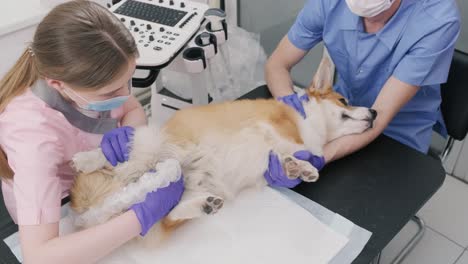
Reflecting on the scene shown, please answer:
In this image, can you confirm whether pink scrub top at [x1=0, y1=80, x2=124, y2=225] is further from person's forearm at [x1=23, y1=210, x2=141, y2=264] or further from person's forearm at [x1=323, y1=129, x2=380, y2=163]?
person's forearm at [x1=323, y1=129, x2=380, y2=163]

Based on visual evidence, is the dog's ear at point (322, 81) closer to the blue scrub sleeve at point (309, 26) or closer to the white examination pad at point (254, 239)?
the blue scrub sleeve at point (309, 26)

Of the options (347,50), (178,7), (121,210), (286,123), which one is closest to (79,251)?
(121,210)

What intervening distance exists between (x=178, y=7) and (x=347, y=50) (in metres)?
0.80

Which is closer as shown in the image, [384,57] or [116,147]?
[116,147]

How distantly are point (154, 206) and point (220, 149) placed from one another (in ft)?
0.96

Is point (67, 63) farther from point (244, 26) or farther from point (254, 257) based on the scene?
point (244, 26)

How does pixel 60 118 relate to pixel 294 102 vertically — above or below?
above

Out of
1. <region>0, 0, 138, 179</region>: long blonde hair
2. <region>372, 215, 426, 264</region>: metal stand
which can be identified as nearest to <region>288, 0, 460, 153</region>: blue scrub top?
<region>372, 215, 426, 264</region>: metal stand

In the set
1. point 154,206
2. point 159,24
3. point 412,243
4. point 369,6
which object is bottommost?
point 412,243

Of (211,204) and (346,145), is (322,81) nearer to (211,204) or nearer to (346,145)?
(346,145)

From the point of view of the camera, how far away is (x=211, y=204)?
993mm

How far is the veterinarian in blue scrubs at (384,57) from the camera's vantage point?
1.32 meters

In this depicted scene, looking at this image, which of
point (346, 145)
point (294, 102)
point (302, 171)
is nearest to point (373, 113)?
point (346, 145)

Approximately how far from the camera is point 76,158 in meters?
1.01
